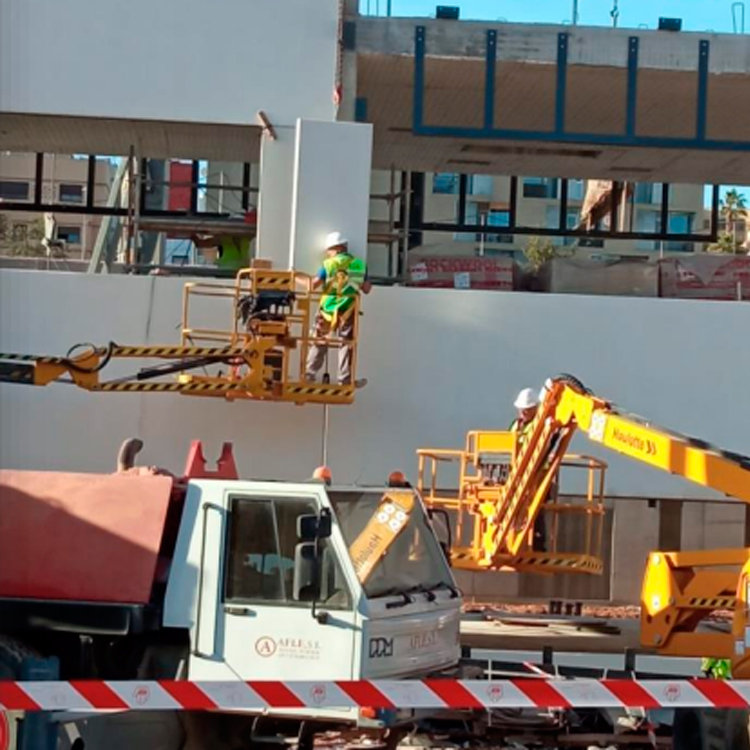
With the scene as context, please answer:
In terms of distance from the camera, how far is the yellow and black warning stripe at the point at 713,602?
10.6 metres

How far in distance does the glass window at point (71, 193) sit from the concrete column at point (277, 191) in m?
25.2

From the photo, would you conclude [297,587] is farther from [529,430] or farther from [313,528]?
[529,430]

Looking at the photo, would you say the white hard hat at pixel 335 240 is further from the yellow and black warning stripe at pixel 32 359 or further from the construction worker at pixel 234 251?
the yellow and black warning stripe at pixel 32 359

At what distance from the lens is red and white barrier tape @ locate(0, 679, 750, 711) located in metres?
7.69

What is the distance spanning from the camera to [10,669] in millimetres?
8664

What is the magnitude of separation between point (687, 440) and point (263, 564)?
10.5ft

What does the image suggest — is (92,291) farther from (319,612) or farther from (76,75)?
(319,612)

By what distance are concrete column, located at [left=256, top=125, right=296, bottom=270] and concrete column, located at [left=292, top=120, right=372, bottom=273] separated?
0.46 meters

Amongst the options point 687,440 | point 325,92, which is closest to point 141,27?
point 325,92

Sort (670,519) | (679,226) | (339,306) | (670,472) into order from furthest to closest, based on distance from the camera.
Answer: (679,226) < (670,519) < (339,306) < (670,472)

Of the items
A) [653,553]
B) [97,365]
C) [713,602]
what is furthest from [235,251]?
[713,602]

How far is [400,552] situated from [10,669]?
2542 millimetres

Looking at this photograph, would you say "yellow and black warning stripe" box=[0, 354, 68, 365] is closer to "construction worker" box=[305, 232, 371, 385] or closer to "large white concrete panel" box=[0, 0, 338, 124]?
"construction worker" box=[305, 232, 371, 385]

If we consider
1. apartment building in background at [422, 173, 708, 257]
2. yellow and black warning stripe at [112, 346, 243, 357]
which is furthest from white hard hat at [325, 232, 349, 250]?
apartment building in background at [422, 173, 708, 257]
